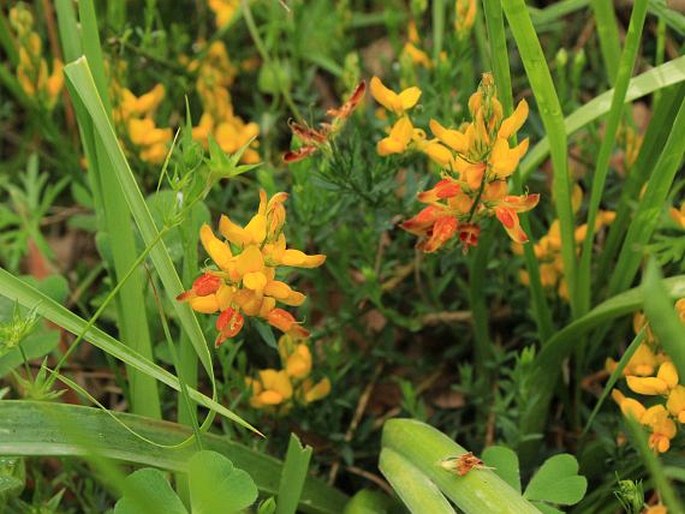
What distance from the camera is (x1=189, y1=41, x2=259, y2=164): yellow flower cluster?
1.94 metres

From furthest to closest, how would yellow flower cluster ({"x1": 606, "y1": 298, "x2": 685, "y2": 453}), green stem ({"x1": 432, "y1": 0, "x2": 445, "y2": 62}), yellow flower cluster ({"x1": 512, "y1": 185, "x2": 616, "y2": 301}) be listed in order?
green stem ({"x1": 432, "y1": 0, "x2": 445, "y2": 62}) < yellow flower cluster ({"x1": 512, "y1": 185, "x2": 616, "y2": 301}) < yellow flower cluster ({"x1": 606, "y1": 298, "x2": 685, "y2": 453})

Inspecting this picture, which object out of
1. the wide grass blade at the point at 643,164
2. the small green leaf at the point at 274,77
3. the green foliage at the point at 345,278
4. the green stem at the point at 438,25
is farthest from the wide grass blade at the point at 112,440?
the green stem at the point at 438,25

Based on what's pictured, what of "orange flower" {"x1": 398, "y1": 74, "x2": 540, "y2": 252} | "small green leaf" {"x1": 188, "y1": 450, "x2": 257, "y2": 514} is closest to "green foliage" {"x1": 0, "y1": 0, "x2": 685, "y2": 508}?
"small green leaf" {"x1": 188, "y1": 450, "x2": 257, "y2": 514}

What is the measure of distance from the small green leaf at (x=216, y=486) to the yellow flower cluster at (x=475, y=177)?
1.29ft

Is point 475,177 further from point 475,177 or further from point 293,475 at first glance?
point 293,475

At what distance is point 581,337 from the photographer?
1.55 meters

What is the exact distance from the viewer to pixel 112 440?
1301mm

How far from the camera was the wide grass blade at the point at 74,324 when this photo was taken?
50.2 inches

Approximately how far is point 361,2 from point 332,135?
99 cm

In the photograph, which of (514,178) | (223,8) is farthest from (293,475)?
(223,8)

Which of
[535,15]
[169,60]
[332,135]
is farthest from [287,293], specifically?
[169,60]

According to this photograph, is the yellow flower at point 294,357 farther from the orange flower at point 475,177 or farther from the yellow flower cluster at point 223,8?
the yellow flower cluster at point 223,8

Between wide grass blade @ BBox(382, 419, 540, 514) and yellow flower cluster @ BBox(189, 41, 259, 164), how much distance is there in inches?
26.7

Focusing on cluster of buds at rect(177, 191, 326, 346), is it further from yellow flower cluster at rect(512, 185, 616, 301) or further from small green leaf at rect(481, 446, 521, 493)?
yellow flower cluster at rect(512, 185, 616, 301)
